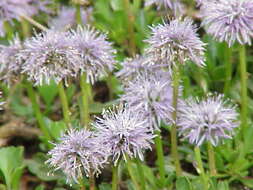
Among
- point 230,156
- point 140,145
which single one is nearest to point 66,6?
point 230,156

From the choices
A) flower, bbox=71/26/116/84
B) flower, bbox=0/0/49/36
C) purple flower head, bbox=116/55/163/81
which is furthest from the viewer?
flower, bbox=0/0/49/36

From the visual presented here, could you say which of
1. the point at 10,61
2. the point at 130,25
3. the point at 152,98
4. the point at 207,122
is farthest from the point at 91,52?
the point at 130,25

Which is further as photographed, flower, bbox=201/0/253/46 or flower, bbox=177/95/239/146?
flower, bbox=201/0/253/46

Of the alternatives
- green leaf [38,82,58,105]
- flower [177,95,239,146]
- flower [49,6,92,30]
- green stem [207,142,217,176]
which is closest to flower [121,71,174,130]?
flower [177,95,239,146]

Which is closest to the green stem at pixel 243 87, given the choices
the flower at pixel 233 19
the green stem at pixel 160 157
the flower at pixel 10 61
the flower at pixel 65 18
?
the flower at pixel 233 19

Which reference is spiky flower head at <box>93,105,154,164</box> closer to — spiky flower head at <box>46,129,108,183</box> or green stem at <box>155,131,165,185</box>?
spiky flower head at <box>46,129,108,183</box>

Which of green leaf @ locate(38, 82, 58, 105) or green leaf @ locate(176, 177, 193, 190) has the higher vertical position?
green leaf @ locate(38, 82, 58, 105)

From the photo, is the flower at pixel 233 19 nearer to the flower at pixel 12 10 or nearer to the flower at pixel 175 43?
the flower at pixel 175 43
